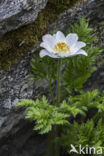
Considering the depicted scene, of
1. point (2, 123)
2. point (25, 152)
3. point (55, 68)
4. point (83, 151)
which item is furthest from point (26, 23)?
point (25, 152)

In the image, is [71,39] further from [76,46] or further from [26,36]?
[26,36]

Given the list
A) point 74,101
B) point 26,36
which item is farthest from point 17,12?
point 74,101

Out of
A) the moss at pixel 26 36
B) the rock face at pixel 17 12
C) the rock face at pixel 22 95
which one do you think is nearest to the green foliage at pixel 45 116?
the rock face at pixel 22 95

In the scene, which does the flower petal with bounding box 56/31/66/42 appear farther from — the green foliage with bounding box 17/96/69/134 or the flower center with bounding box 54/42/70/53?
the green foliage with bounding box 17/96/69/134

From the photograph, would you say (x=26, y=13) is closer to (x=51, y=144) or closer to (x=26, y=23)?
(x=26, y=23)

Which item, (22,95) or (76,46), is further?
(22,95)

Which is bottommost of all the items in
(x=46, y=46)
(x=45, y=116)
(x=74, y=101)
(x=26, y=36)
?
(x=45, y=116)
